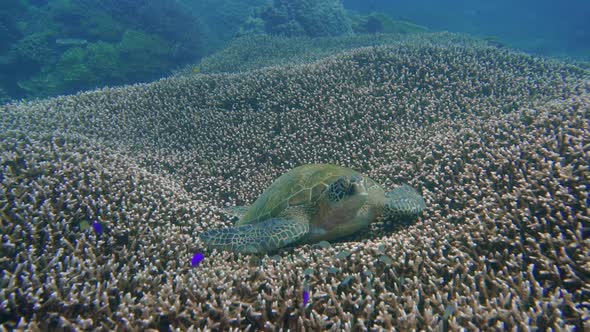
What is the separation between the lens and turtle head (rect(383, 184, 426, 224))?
3.59 m

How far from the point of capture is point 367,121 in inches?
243

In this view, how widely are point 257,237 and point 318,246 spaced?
2.55 ft

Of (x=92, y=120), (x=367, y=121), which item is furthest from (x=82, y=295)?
(x=92, y=120)

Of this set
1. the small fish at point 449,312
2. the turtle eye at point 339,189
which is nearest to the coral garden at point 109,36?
the turtle eye at point 339,189

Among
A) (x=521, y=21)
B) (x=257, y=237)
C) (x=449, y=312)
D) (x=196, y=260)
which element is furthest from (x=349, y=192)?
(x=521, y=21)

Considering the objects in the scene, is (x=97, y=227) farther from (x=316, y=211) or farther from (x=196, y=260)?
(x=316, y=211)

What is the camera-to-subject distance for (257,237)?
11.4 feet

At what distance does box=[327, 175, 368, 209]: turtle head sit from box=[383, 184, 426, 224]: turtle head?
1.33 feet

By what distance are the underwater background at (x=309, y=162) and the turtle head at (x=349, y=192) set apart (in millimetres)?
510

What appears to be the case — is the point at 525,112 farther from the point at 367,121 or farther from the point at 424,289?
the point at 424,289

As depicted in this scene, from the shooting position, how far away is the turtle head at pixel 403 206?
3588 millimetres

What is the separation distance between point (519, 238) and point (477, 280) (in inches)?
25.3

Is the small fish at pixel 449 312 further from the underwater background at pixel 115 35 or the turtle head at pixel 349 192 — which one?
the underwater background at pixel 115 35

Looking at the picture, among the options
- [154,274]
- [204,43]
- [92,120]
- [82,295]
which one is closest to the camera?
[82,295]
